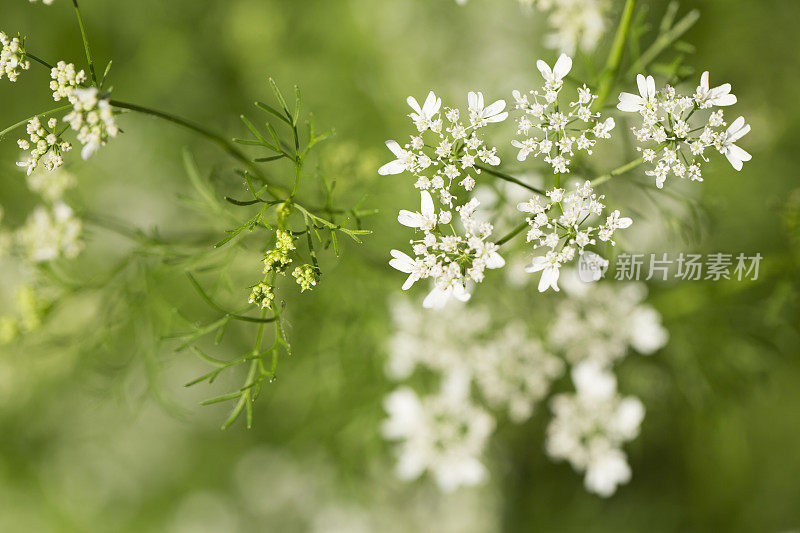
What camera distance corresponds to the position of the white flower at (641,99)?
4.71 ft

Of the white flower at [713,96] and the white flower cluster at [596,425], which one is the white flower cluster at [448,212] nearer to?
the white flower at [713,96]

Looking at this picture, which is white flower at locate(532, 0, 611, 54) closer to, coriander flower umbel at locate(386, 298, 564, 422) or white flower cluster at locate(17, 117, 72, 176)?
coriander flower umbel at locate(386, 298, 564, 422)

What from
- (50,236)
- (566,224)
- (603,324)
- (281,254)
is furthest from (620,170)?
(50,236)

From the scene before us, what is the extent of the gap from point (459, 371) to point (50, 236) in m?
1.80

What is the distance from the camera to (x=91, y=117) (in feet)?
4.03

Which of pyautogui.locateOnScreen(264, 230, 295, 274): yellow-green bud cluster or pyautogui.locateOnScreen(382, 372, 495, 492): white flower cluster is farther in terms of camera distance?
pyautogui.locateOnScreen(382, 372, 495, 492): white flower cluster

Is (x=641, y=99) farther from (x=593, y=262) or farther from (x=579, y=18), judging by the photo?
(x=579, y=18)

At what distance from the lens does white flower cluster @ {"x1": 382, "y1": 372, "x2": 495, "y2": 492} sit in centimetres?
251

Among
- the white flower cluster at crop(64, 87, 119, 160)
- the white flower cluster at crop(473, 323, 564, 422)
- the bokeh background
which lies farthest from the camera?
the bokeh background

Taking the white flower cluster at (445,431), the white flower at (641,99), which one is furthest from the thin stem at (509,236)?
the white flower cluster at (445,431)

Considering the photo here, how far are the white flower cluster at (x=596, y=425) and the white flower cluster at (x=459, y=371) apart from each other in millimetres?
145

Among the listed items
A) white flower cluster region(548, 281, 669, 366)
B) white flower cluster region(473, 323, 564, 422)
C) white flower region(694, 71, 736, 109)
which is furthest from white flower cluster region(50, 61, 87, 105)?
white flower cluster region(548, 281, 669, 366)

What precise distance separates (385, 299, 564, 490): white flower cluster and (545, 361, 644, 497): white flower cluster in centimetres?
14

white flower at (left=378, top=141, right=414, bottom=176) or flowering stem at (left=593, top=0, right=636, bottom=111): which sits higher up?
flowering stem at (left=593, top=0, right=636, bottom=111)
